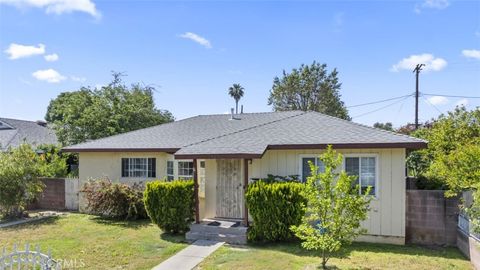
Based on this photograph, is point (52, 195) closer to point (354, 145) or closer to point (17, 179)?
point (17, 179)

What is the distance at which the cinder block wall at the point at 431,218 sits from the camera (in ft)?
32.3

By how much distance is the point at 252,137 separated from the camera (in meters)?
12.1

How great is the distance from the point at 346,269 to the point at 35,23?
1322 cm

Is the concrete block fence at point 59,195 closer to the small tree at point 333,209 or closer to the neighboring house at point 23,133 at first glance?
the small tree at point 333,209

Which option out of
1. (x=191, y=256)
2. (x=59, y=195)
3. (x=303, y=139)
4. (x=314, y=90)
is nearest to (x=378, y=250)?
(x=303, y=139)

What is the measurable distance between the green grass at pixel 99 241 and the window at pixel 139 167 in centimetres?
213

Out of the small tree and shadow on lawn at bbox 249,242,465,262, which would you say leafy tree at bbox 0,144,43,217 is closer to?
shadow on lawn at bbox 249,242,465,262

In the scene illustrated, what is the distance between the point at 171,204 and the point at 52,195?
27.6 ft

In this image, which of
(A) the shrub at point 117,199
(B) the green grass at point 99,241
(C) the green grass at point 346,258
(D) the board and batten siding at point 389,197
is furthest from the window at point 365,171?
(A) the shrub at point 117,199

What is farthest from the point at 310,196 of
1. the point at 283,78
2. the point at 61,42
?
the point at 283,78

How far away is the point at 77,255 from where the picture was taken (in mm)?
9078

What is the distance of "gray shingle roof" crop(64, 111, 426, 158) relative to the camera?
1040cm

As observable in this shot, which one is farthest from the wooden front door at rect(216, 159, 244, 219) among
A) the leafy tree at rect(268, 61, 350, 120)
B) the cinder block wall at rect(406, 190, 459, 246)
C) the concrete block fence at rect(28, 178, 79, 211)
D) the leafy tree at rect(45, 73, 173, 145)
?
the leafy tree at rect(268, 61, 350, 120)

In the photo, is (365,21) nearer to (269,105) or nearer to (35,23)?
(35,23)
